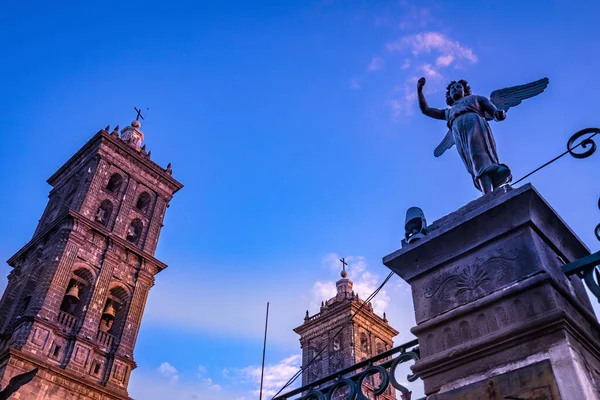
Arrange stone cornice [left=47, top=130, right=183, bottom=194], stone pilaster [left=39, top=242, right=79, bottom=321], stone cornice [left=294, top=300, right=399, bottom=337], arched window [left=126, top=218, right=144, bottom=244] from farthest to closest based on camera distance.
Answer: stone cornice [left=294, top=300, right=399, bottom=337], stone cornice [left=47, top=130, right=183, bottom=194], arched window [left=126, top=218, right=144, bottom=244], stone pilaster [left=39, top=242, right=79, bottom=321]

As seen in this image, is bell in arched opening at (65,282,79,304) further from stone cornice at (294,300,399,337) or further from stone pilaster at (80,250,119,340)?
stone cornice at (294,300,399,337)

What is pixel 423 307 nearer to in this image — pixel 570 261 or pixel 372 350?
pixel 570 261

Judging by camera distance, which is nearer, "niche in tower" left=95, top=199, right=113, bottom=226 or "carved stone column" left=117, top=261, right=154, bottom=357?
"carved stone column" left=117, top=261, right=154, bottom=357

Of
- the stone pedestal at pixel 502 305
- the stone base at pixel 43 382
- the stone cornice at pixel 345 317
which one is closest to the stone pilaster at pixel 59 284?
the stone base at pixel 43 382

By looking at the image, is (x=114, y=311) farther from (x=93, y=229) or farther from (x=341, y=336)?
(x=341, y=336)

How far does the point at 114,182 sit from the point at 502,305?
31.0 metres

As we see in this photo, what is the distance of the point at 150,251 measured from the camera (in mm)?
29984

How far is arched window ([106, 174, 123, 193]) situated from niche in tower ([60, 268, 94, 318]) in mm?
6488

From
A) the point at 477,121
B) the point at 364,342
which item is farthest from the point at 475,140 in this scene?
the point at 364,342

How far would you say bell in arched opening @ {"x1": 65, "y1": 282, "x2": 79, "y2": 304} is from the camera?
2512 centimetres

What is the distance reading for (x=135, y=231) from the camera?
30609 mm

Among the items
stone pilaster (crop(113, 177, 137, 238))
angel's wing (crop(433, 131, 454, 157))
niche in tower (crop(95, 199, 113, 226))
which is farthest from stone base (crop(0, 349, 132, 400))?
angel's wing (crop(433, 131, 454, 157))

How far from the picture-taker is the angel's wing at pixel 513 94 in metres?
4.97

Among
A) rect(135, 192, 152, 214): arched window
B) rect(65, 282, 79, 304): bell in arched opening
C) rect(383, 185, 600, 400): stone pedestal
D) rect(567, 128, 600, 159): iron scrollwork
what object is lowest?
rect(383, 185, 600, 400): stone pedestal
